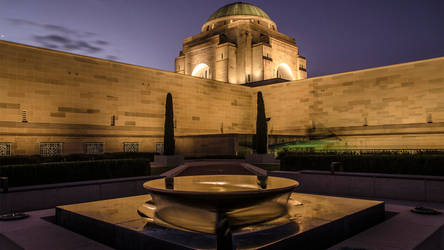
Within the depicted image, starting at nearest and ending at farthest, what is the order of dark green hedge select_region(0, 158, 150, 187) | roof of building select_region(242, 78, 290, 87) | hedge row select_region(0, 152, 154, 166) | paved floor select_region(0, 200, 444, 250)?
paved floor select_region(0, 200, 444, 250) < dark green hedge select_region(0, 158, 150, 187) < hedge row select_region(0, 152, 154, 166) < roof of building select_region(242, 78, 290, 87)

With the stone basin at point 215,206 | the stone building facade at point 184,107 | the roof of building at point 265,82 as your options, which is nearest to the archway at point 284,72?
the roof of building at point 265,82

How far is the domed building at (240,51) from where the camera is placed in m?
39.8

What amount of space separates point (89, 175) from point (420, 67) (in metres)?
25.6

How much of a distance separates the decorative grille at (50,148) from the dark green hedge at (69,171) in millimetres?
12567

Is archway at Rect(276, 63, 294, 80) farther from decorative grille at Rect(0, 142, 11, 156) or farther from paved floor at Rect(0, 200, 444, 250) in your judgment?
paved floor at Rect(0, 200, 444, 250)

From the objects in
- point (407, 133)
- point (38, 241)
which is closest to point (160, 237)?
point (38, 241)

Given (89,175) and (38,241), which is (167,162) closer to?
(89,175)

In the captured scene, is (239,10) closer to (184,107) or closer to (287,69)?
(287,69)

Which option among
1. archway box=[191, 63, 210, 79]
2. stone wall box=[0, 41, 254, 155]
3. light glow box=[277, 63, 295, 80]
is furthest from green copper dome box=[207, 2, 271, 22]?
stone wall box=[0, 41, 254, 155]

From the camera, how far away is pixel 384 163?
10875 mm

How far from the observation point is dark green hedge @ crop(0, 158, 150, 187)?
9.12m

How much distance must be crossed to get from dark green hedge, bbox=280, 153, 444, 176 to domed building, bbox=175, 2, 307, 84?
2474cm

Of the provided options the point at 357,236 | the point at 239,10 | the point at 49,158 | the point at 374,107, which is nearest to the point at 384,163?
the point at 357,236

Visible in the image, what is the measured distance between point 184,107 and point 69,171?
19177 millimetres
